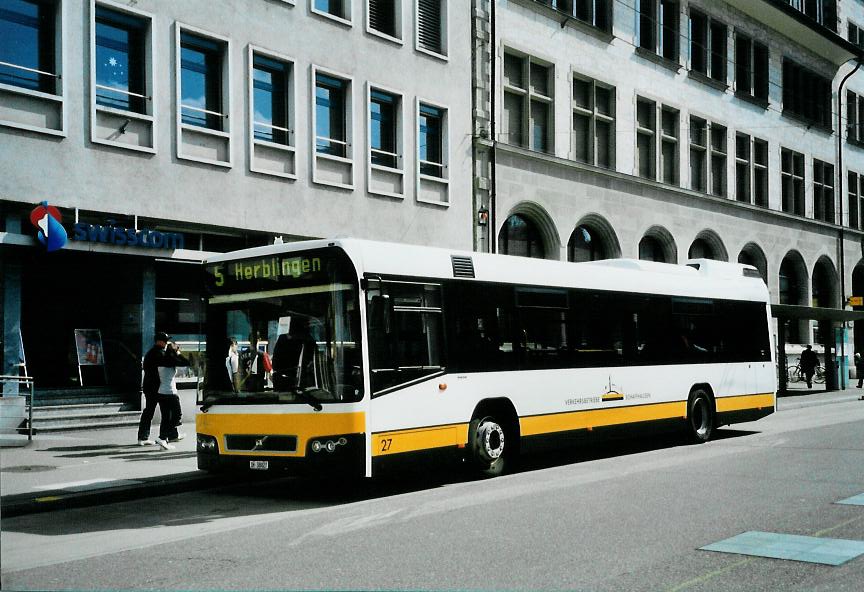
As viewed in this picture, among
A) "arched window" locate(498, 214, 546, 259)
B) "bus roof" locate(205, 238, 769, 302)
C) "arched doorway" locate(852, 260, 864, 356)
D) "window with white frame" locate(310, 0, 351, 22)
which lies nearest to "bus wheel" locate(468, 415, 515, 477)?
"bus roof" locate(205, 238, 769, 302)

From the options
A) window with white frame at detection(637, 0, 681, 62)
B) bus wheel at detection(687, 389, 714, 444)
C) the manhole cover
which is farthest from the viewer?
window with white frame at detection(637, 0, 681, 62)

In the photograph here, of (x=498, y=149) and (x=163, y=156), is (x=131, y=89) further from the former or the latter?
(x=498, y=149)

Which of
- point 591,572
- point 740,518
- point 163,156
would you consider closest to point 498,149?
point 163,156

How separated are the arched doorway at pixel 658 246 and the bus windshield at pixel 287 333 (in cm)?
2361

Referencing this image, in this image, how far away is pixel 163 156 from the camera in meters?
18.9

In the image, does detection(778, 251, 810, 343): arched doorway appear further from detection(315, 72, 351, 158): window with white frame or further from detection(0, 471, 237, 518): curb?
detection(0, 471, 237, 518): curb

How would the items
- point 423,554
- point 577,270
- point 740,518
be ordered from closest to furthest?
1. point 423,554
2. point 740,518
3. point 577,270

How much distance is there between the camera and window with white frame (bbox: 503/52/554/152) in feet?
90.9

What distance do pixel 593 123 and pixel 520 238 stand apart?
4.73 m

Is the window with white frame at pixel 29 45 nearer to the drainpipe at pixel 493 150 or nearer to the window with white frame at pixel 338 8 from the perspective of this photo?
the window with white frame at pixel 338 8

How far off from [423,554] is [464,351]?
184 inches

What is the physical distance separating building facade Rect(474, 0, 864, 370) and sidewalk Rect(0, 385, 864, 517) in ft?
41.6

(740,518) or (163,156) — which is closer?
(740,518)

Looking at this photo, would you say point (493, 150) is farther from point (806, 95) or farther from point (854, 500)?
point (806, 95)
